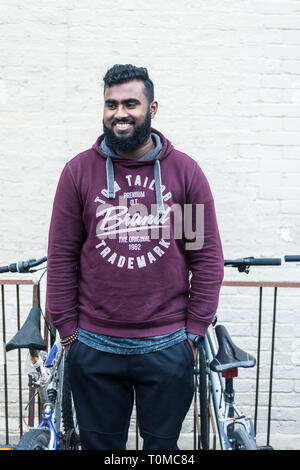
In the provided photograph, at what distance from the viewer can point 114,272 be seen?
2031mm

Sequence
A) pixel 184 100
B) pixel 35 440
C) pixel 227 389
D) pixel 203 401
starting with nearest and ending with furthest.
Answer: pixel 35 440, pixel 227 389, pixel 203 401, pixel 184 100

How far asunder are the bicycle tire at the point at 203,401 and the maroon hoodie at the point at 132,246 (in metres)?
0.51

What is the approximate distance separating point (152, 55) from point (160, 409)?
2531mm

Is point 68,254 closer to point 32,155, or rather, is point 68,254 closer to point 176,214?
point 176,214

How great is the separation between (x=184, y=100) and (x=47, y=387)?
7.62ft

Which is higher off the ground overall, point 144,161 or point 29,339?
point 144,161

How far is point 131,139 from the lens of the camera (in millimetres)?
2047

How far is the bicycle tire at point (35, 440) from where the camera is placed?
75.0 inches

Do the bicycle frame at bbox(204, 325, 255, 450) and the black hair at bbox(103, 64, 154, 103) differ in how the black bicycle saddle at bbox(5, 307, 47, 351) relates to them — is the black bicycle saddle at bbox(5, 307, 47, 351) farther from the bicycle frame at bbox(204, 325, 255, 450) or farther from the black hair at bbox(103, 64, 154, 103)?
the black hair at bbox(103, 64, 154, 103)

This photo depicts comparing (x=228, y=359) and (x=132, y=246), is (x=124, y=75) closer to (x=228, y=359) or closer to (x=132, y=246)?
(x=132, y=246)

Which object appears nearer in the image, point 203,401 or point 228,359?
point 228,359

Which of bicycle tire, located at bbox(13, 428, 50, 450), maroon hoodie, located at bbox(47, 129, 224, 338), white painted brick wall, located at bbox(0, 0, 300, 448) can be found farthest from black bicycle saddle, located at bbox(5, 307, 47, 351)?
white painted brick wall, located at bbox(0, 0, 300, 448)

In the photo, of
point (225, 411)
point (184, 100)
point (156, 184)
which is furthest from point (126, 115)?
point (184, 100)
